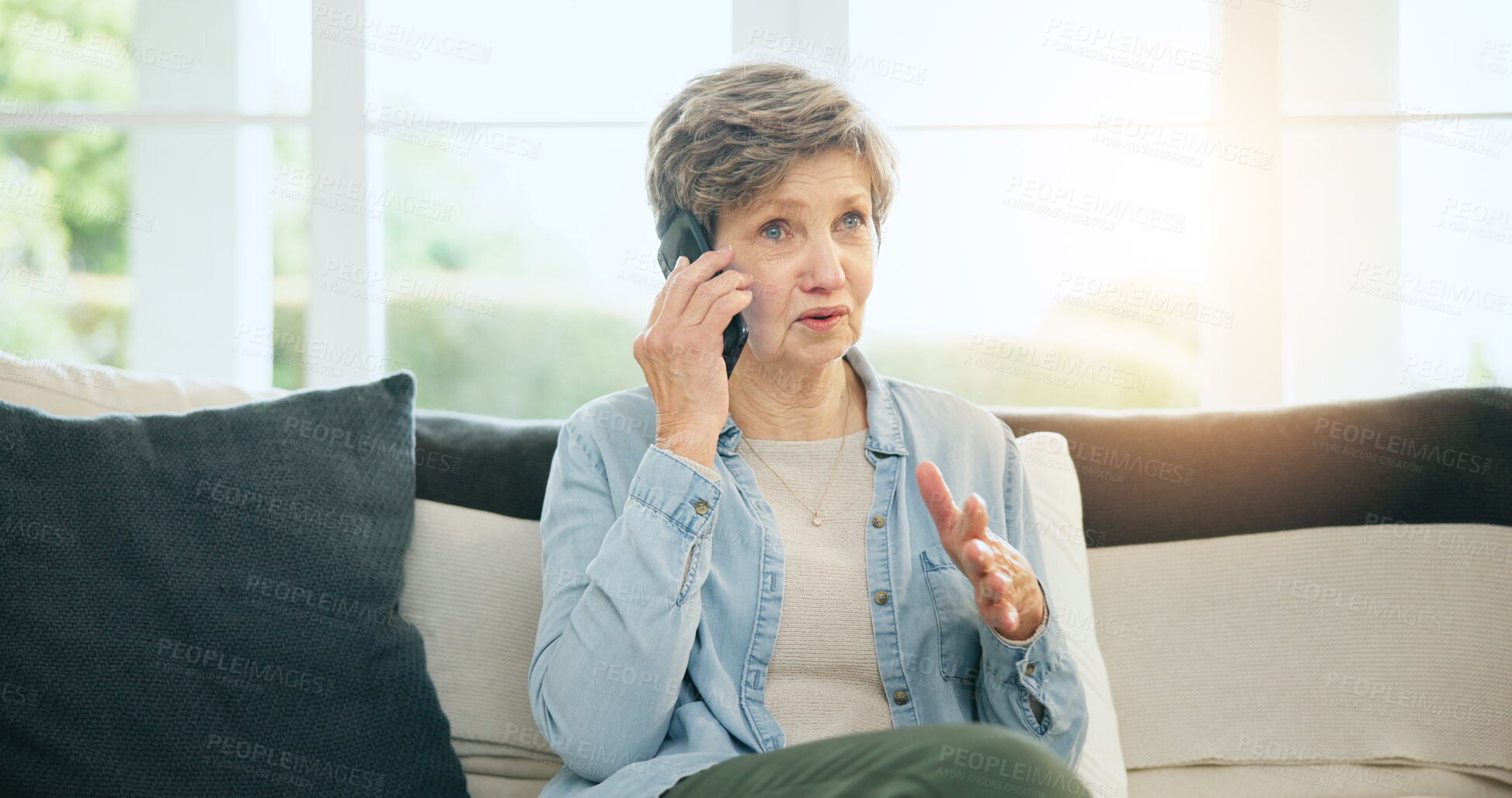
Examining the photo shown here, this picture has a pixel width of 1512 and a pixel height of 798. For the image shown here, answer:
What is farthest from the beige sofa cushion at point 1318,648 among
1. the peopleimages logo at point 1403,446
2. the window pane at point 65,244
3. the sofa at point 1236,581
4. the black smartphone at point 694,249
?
the window pane at point 65,244

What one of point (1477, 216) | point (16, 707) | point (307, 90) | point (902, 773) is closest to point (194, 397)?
point (16, 707)

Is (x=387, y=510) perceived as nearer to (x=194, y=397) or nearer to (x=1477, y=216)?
(x=194, y=397)

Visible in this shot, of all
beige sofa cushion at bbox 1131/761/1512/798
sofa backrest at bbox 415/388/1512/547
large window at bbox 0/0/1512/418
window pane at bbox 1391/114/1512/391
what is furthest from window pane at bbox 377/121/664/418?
window pane at bbox 1391/114/1512/391

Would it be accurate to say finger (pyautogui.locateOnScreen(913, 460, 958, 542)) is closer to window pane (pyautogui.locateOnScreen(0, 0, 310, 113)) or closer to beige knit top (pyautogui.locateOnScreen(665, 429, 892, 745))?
beige knit top (pyautogui.locateOnScreen(665, 429, 892, 745))

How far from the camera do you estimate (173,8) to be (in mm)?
2457

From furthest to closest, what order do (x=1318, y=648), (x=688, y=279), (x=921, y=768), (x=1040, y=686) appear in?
(x=1318, y=648) < (x=688, y=279) < (x=1040, y=686) < (x=921, y=768)

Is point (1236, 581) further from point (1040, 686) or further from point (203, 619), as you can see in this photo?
point (203, 619)

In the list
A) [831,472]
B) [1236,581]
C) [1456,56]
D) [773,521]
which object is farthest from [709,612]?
[1456,56]

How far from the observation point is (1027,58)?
7.85ft

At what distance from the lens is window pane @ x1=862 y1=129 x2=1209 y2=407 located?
93.6 inches

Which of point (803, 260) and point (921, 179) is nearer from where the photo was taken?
point (803, 260)

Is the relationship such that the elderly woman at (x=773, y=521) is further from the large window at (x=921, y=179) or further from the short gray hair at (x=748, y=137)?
the large window at (x=921, y=179)

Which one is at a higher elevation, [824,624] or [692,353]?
[692,353]

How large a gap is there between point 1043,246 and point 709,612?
4.97 feet
